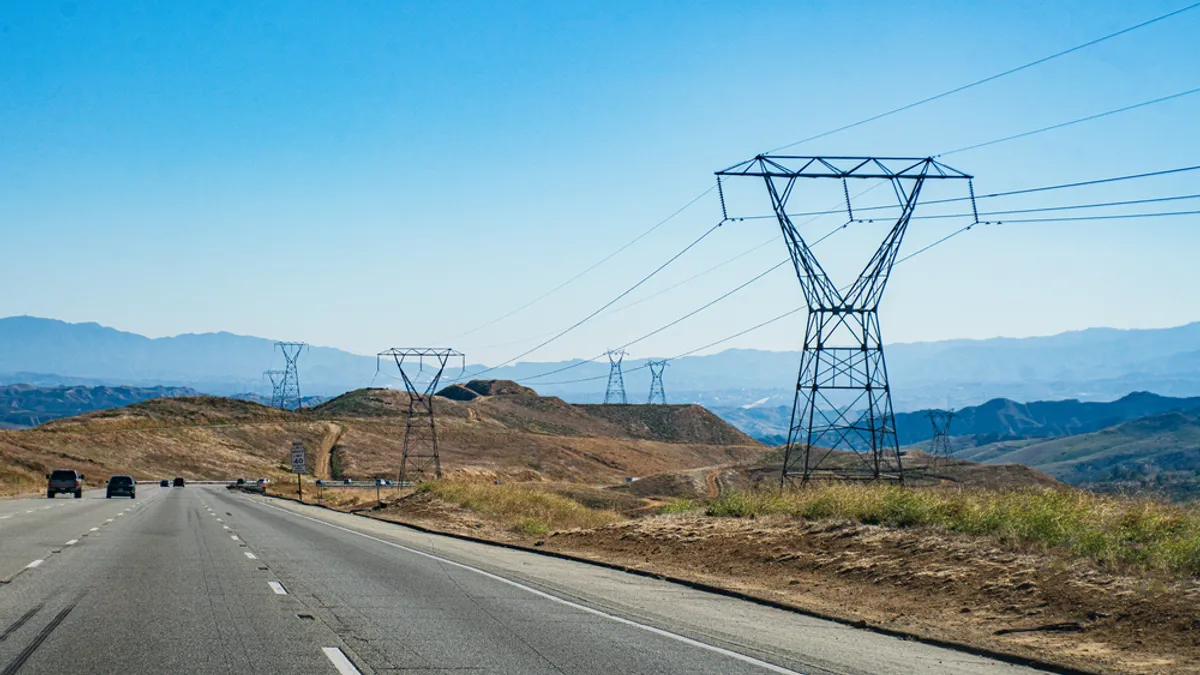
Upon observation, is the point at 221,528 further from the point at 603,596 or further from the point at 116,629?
the point at 116,629

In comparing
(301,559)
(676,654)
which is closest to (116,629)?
(676,654)

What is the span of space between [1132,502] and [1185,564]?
406cm

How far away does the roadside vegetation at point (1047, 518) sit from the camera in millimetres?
13516

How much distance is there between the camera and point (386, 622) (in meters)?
12.2

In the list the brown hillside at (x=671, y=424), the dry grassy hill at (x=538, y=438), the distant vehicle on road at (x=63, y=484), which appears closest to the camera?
the distant vehicle on road at (x=63, y=484)

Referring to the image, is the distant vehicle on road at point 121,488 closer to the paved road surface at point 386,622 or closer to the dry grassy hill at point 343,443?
the dry grassy hill at point 343,443

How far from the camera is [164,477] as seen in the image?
112 metres

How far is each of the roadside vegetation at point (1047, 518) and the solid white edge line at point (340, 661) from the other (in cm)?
959

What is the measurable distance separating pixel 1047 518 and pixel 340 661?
35.4ft

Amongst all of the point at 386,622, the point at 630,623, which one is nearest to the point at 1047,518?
the point at 630,623

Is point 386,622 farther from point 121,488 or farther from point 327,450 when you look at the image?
point 327,450

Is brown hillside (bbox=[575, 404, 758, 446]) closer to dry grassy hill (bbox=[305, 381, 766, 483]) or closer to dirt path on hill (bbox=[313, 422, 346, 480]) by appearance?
dry grassy hill (bbox=[305, 381, 766, 483])

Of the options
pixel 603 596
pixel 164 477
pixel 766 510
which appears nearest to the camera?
pixel 603 596

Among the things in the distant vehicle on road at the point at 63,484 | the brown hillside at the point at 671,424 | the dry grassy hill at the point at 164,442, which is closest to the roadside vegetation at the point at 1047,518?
the distant vehicle on road at the point at 63,484
